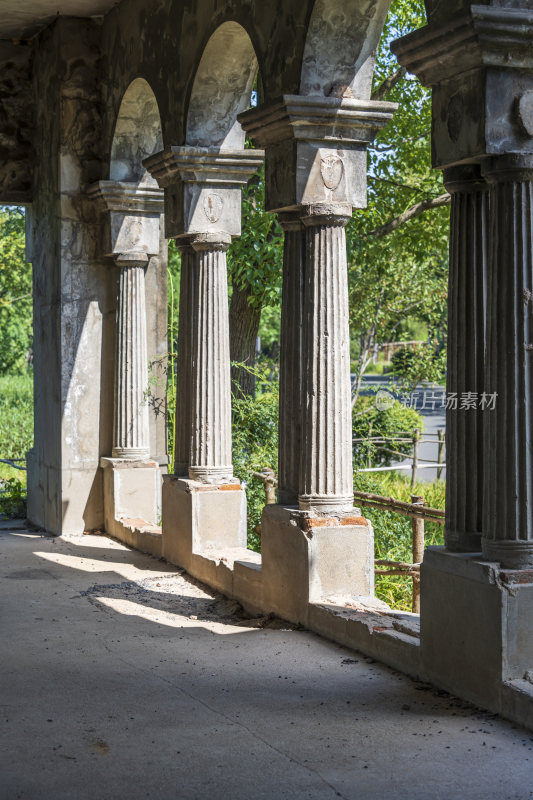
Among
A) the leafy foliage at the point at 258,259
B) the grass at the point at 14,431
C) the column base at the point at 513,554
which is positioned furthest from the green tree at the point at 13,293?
the column base at the point at 513,554

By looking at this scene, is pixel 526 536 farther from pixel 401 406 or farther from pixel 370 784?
pixel 401 406

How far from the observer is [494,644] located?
4.32m

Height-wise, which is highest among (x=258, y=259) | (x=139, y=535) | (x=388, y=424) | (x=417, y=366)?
(x=258, y=259)

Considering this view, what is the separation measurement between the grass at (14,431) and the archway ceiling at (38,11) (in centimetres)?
492

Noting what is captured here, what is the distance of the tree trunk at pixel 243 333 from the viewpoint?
506 inches

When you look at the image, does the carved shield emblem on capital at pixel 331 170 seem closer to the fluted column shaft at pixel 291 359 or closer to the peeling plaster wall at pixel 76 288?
the fluted column shaft at pixel 291 359

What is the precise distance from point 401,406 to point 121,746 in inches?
609

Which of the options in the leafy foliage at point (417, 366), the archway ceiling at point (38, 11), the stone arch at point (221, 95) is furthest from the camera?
the leafy foliage at point (417, 366)

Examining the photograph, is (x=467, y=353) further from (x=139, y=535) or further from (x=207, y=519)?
(x=139, y=535)

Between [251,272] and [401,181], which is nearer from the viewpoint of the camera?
[251,272]

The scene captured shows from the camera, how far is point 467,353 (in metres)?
4.77

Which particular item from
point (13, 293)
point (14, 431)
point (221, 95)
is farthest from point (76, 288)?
point (13, 293)

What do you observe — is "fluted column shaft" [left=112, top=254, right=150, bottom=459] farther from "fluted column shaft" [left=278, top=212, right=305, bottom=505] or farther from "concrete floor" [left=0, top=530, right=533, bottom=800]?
"fluted column shaft" [left=278, top=212, right=305, bottom=505]

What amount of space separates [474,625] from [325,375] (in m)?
2.10
